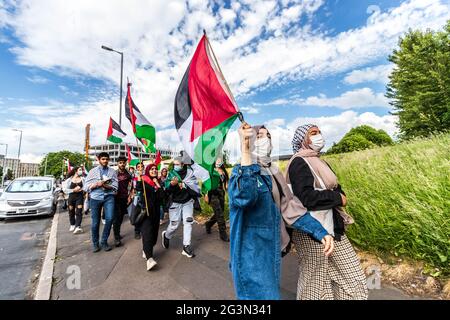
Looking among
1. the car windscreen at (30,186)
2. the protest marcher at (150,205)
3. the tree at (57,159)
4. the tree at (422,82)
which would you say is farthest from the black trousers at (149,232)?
the tree at (57,159)

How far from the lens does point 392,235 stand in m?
3.51

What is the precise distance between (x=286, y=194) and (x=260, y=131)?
0.57m

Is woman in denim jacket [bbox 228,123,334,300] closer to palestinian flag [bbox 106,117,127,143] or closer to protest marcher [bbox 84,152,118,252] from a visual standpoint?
protest marcher [bbox 84,152,118,252]

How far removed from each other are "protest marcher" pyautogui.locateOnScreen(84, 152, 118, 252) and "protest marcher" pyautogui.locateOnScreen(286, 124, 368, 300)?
425 centimetres

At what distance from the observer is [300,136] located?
2.45m

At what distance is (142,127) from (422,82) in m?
26.4

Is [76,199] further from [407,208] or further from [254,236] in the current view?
[407,208]

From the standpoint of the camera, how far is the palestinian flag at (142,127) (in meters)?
5.04

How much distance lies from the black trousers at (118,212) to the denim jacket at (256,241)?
14.8ft

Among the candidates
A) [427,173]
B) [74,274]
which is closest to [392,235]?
[427,173]
